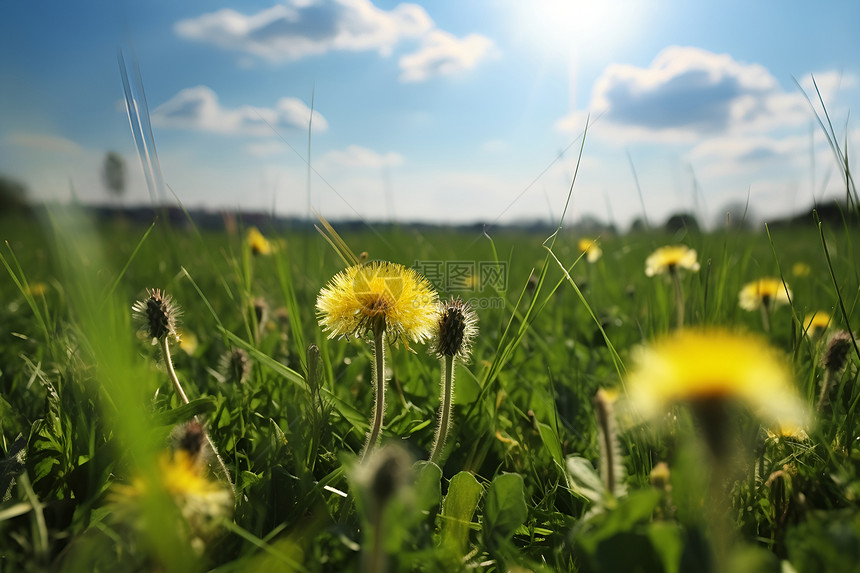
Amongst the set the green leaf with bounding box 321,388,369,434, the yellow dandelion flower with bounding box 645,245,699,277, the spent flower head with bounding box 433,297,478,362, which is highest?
the yellow dandelion flower with bounding box 645,245,699,277

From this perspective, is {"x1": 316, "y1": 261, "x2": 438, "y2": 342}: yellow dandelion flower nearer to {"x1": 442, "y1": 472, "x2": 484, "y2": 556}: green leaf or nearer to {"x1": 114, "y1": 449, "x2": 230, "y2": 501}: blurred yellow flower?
{"x1": 442, "y1": 472, "x2": 484, "y2": 556}: green leaf

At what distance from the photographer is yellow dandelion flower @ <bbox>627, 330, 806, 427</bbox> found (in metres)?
0.65

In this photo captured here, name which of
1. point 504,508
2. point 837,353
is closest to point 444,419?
point 504,508

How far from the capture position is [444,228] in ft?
16.4

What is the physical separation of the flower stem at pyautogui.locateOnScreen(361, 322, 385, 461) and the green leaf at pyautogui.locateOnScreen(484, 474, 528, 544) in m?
0.28

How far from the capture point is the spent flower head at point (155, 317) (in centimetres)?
137

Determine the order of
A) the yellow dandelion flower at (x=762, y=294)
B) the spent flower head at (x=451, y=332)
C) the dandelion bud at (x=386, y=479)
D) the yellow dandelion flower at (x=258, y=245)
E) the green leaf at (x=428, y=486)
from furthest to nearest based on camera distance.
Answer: the yellow dandelion flower at (x=258, y=245), the yellow dandelion flower at (x=762, y=294), the spent flower head at (x=451, y=332), the green leaf at (x=428, y=486), the dandelion bud at (x=386, y=479)

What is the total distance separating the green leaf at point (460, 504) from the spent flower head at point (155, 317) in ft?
2.76

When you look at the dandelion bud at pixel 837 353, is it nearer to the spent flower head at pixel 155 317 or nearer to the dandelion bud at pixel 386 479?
the dandelion bud at pixel 386 479

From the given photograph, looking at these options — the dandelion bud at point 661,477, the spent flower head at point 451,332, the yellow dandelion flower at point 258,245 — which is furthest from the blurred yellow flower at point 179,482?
the yellow dandelion flower at point 258,245

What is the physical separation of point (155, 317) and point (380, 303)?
0.61 metres

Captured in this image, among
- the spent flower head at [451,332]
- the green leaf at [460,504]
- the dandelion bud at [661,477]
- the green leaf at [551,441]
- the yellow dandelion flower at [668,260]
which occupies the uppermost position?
the yellow dandelion flower at [668,260]

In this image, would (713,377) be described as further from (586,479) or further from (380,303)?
(380,303)

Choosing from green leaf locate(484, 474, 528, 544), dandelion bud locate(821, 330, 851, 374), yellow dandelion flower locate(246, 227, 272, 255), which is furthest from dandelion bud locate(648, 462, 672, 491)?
yellow dandelion flower locate(246, 227, 272, 255)
